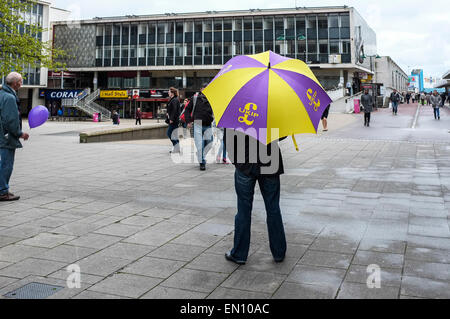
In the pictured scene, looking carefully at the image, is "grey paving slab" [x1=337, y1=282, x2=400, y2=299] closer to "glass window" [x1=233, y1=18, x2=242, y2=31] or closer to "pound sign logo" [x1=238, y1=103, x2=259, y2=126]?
"pound sign logo" [x1=238, y1=103, x2=259, y2=126]

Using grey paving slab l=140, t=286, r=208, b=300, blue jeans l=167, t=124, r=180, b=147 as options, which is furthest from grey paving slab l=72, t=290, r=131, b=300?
→ blue jeans l=167, t=124, r=180, b=147

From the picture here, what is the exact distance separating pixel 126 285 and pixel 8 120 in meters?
3.93

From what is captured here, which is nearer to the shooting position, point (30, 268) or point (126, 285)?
point (126, 285)

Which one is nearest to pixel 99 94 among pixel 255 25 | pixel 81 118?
pixel 81 118

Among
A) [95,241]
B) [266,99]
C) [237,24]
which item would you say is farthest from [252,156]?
[237,24]

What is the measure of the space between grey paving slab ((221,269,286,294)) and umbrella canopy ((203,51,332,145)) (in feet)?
3.77

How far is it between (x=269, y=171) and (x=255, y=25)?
176 feet

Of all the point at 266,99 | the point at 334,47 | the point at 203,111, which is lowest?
the point at 266,99

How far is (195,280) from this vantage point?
3512mm

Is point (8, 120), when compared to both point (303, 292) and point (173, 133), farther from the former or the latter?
point (173, 133)

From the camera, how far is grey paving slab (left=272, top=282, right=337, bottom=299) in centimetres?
319

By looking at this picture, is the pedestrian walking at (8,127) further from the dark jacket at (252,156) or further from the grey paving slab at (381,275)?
the grey paving slab at (381,275)
